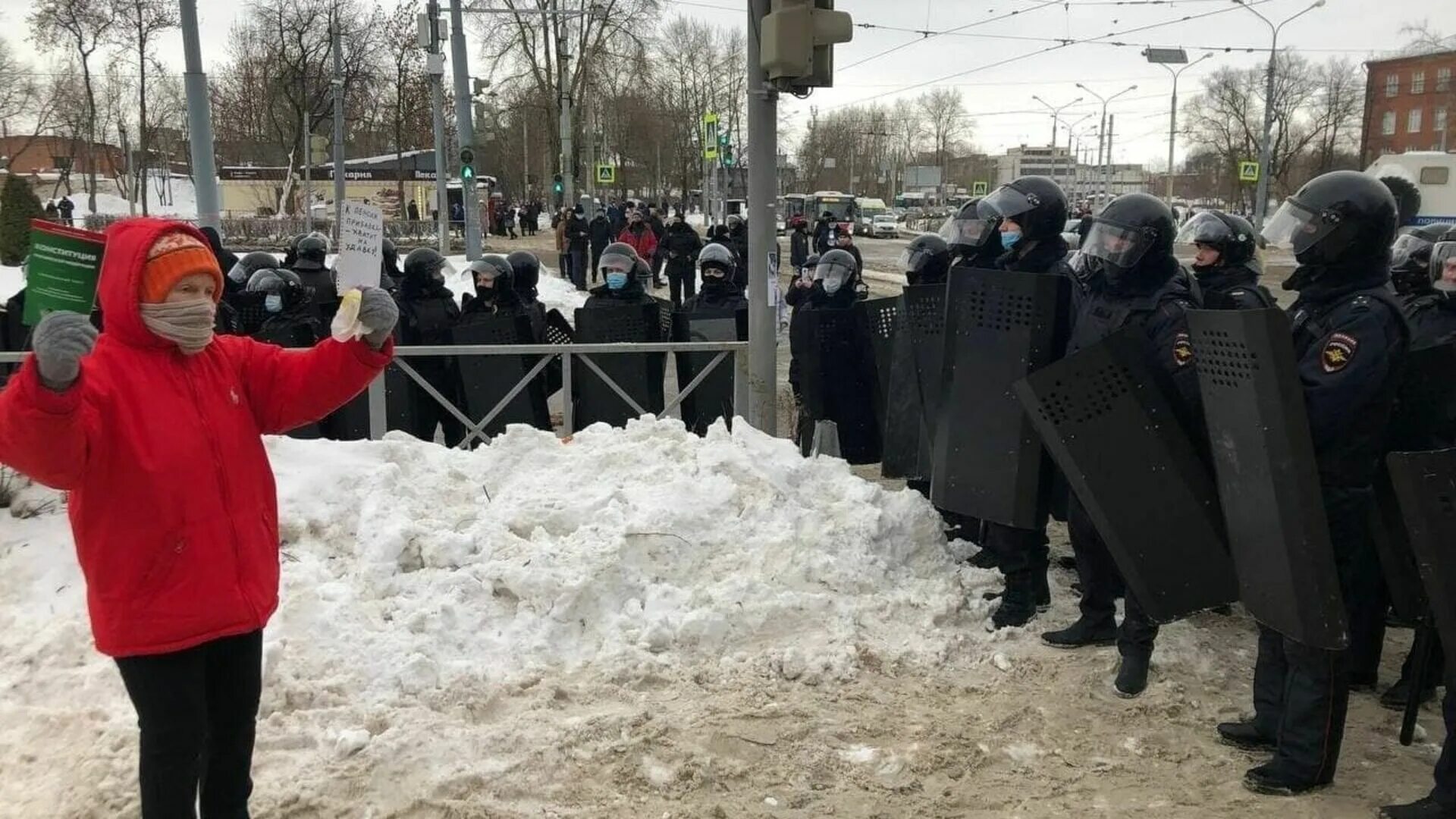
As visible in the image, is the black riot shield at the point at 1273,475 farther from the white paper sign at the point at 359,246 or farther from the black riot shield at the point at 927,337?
the white paper sign at the point at 359,246

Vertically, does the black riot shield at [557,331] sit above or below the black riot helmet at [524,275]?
below

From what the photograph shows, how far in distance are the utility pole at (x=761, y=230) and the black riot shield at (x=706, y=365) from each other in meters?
0.74

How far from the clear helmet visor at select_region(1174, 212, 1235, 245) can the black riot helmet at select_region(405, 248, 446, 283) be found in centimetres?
569

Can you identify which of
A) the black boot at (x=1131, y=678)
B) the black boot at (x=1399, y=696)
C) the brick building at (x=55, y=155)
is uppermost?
the brick building at (x=55, y=155)

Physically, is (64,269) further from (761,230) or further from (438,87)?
(438,87)

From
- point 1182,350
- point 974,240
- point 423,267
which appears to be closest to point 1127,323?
point 1182,350

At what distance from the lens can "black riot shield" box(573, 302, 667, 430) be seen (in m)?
7.90

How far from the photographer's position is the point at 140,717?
108 inches

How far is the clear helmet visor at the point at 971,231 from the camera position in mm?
5824

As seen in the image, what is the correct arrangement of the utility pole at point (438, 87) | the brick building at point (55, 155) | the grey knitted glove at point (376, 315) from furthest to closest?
the brick building at point (55, 155) → the utility pole at point (438, 87) → the grey knitted glove at point (376, 315)

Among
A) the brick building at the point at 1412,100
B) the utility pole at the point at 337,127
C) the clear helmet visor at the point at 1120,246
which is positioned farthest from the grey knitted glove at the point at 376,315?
the brick building at the point at 1412,100

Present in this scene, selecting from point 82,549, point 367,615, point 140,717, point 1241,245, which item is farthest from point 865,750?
point 1241,245

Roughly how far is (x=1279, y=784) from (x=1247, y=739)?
327 millimetres

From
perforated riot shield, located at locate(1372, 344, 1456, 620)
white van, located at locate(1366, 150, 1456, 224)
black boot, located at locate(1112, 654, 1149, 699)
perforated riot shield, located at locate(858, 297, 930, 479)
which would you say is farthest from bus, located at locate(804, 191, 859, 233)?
perforated riot shield, located at locate(1372, 344, 1456, 620)
